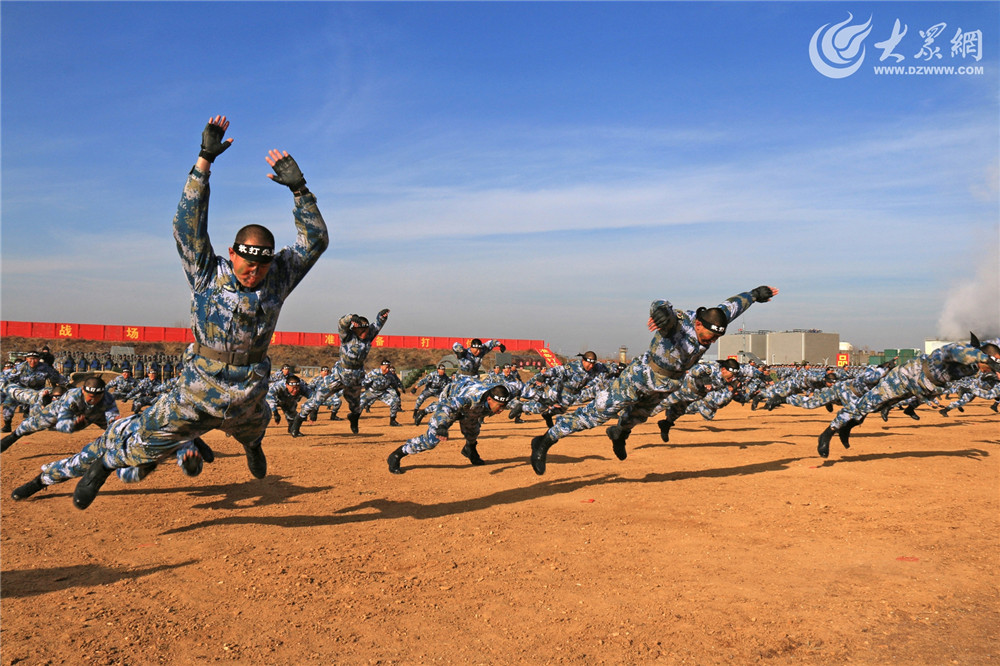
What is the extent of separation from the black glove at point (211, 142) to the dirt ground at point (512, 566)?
114 inches

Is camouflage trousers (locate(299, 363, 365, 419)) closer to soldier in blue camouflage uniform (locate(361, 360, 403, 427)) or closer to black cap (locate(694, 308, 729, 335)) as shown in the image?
soldier in blue camouflage uniform (locate(361, 360, 403, 427))

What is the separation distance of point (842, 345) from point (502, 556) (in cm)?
7171

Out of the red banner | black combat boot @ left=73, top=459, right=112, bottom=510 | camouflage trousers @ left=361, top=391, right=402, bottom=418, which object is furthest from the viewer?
the red banner

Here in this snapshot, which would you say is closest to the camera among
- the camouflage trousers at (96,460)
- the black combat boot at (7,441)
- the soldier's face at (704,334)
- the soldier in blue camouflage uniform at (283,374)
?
the camouflage trousers at (96,460)

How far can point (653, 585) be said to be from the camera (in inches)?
173

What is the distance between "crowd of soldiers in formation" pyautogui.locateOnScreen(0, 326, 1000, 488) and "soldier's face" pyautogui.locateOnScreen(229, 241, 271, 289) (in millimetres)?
1689

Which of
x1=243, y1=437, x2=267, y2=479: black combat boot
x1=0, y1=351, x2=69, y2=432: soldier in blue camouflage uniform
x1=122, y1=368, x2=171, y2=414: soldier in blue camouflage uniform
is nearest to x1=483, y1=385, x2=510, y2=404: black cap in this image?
x1=243, y1=437, x2=267, y2=479: black combat boot

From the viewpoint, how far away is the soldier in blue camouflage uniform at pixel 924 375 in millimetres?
8648

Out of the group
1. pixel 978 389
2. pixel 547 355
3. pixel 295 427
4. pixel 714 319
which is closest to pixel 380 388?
pixel 295 427

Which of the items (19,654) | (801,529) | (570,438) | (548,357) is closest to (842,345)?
(548,357)

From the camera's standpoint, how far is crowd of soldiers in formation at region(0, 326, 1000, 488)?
838 cm

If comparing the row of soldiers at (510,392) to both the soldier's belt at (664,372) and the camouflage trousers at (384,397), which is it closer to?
the camouflage trousers at (384,397)

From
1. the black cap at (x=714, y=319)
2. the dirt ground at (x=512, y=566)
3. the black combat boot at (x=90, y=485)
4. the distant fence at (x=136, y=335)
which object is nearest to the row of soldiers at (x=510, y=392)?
the black combat boot at (x=90, y=485)

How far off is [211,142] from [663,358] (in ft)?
16.9
